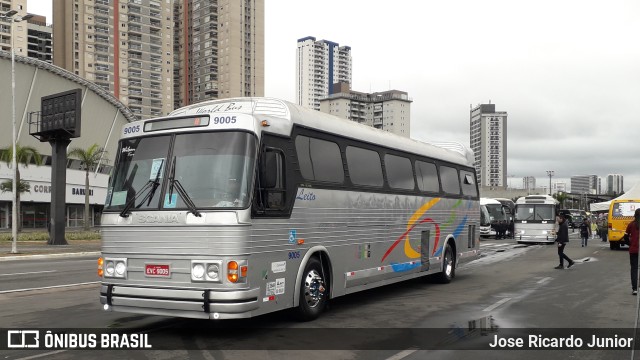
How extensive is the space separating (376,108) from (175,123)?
576 feet

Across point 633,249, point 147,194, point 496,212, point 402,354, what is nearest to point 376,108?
point 496,212

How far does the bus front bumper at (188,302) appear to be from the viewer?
A: 24.6 feet

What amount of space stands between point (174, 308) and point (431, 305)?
5.53 metres

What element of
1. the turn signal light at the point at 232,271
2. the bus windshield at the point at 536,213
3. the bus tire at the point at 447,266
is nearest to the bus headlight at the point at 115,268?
the turn signal light at the point at 232,271

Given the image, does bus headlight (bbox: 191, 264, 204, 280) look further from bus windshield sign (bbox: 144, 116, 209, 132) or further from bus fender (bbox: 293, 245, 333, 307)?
bus windshield sign (bbox: 144, 116, 209, 132)

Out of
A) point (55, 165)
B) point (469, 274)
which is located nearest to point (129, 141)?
point (469, 274)

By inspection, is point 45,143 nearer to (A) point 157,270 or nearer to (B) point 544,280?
(B) point 544,280

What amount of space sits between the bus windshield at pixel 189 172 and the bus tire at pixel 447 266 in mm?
8728

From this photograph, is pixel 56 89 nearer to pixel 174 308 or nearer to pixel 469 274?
pixel 469 274

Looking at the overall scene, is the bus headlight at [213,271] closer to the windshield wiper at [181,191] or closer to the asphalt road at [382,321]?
the windshield wiper at [181,191]

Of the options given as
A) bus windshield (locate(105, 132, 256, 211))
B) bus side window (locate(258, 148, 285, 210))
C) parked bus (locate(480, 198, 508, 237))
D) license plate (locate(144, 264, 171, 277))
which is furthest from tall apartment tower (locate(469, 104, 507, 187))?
license plate (locate(144, 264, 171, 277))

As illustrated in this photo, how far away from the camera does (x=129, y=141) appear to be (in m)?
8.77

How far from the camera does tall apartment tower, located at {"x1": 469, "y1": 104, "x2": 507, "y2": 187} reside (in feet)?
547

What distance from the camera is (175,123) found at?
27.8ft
